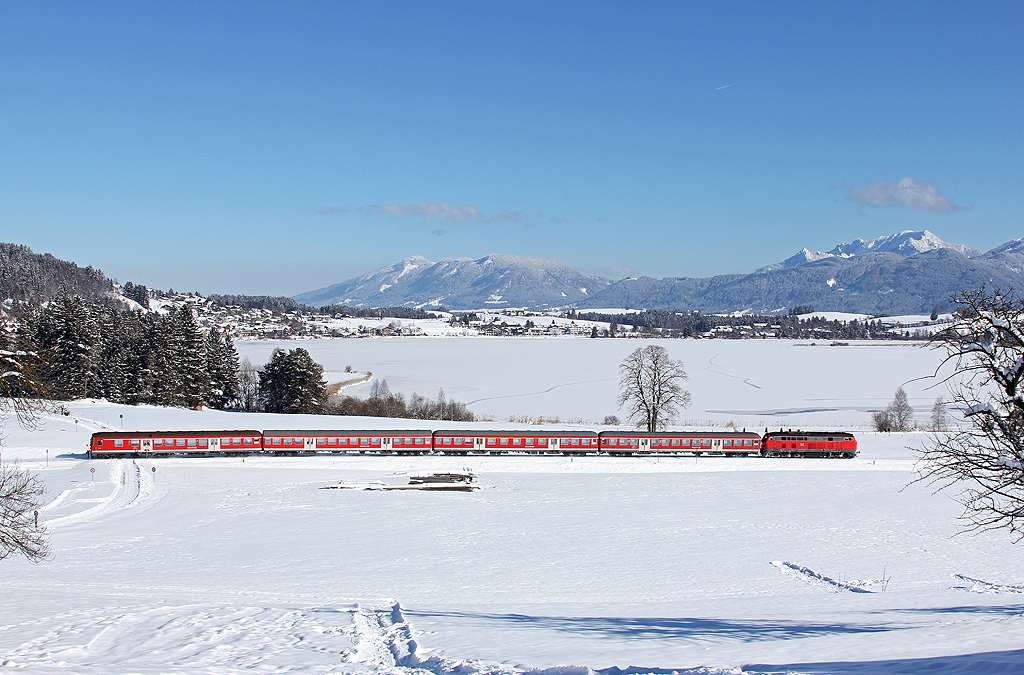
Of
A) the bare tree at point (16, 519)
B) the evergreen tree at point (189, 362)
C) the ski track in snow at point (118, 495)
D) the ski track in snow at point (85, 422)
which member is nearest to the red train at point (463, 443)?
the ski track in snow at point (118, 495)

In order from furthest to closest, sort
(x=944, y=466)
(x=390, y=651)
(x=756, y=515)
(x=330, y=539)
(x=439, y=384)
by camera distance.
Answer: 1. (x=439, y=384)
2. (x=756, y=515)
3. (x=330, y=539)
4. (x=390, y=651)
5. (x=944, y=466)

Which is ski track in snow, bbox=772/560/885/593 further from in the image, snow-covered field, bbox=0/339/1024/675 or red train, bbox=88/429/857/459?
red train, bbox=88/429/857/459

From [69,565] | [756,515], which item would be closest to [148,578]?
[69,565]

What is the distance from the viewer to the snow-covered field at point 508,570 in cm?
1202

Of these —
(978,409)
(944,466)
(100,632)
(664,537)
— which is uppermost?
(978,409)

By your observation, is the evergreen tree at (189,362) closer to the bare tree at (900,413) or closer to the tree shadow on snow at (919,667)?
the tree shadow on snow at (919,667)

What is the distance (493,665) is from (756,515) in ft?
81.0

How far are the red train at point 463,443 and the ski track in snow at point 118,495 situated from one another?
3342mm

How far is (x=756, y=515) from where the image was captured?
32125 millimetres

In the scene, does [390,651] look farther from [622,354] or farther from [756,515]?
[622,354]

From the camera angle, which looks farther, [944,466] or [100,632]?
[100,632]

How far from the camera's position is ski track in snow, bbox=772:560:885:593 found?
68.7 feet

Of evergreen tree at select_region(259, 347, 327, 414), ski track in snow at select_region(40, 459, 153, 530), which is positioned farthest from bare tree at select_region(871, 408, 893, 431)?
ski track in snow at select_region(40, 459, 153, 530)

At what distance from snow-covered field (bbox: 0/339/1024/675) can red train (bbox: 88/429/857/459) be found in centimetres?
148
